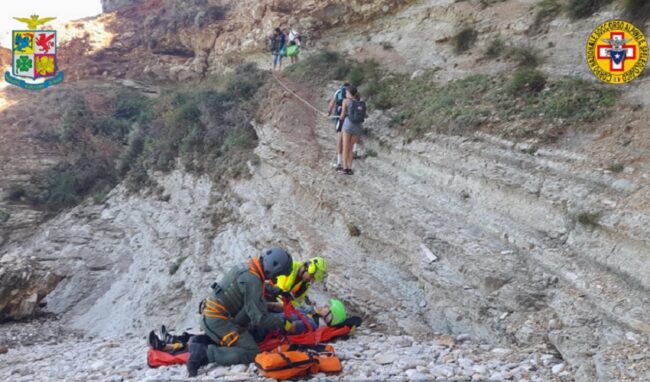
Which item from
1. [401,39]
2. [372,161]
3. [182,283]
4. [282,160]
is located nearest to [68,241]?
[182,283]

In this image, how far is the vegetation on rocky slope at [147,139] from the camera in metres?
15.3

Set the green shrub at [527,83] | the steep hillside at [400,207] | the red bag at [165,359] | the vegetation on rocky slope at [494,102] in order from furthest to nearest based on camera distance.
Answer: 1. the green shrub at [527,83]
2. the vegetation on rocky slope at [494,102]
3. the red bag at [165,359]
4. the steep hillside at [400,207]

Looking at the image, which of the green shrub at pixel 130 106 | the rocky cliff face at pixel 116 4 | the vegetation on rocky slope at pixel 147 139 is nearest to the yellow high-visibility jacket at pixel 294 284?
the vegetation on rocky slope at pixel 147 139

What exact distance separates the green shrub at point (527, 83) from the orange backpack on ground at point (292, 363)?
5.65 meters

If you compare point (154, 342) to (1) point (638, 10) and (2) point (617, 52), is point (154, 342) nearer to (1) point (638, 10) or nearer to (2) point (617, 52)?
(2) point (617, 52)

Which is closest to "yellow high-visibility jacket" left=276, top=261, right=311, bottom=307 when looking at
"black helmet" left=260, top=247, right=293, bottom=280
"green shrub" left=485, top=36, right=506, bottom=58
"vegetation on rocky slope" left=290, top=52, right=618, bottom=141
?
"black helmet" left=260, top=247, right=293, bottom=280

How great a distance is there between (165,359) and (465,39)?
9.02 metres

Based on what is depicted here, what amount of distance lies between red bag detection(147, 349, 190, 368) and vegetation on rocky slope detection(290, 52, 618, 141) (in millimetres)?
5563

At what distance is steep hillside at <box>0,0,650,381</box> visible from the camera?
20.5 ft

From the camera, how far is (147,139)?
18875 millimetres

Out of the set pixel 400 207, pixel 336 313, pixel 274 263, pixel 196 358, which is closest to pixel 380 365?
pixel 336 313

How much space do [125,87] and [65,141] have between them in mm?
5424

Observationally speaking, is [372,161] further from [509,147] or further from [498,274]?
[498,274]

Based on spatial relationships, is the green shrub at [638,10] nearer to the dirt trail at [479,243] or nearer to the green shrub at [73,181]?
the dirt trail at [479,243]
